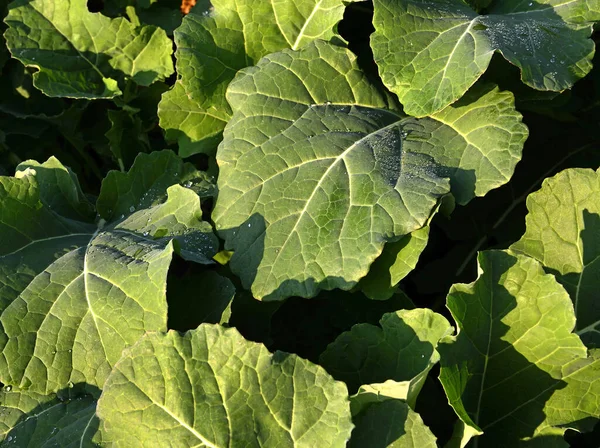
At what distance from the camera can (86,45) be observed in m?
2.69

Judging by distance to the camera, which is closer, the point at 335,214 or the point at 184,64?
the point at 335,214

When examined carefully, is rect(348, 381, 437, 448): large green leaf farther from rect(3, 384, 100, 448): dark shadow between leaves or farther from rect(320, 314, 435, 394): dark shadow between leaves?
rect(3, 384, 100, 448): dark shadow between leaves

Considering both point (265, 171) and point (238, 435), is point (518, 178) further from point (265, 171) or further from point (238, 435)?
point (238, 435)

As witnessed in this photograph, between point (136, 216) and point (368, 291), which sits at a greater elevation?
point (136, 216)

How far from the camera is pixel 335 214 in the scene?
190 centimetres

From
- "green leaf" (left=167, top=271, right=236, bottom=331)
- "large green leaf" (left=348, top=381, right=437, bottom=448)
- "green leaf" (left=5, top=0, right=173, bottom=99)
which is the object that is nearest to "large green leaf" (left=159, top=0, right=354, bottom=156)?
"green leaf" (left=5, top=0, right=173, bottom=99)

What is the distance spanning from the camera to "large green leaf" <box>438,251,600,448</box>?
1.67 meters

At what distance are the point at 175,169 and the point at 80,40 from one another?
2.40 feet

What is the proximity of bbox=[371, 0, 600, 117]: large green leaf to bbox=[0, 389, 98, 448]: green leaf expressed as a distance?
3.81ft

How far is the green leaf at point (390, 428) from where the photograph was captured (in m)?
1.55

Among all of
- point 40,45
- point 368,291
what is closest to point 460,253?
point 368,291

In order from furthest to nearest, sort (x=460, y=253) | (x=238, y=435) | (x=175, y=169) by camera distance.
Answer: (x=460, y=253) → (x=175, y=169) → (x=238, y=435)

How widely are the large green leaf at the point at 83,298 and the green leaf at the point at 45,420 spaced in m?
0.05

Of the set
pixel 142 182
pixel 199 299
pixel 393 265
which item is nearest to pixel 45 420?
pixel 199 299
